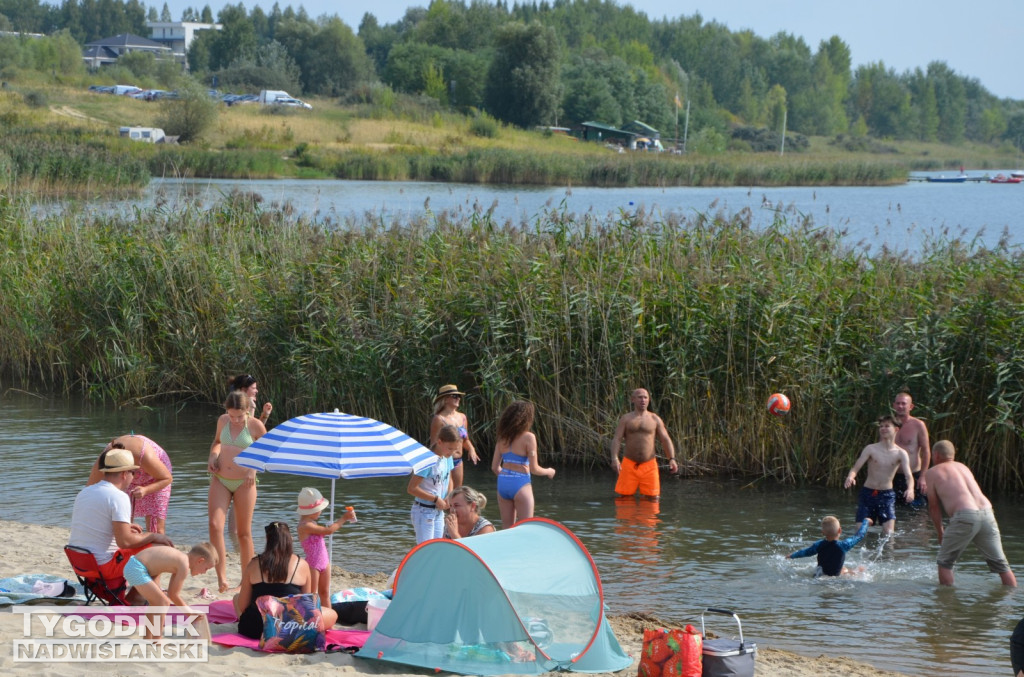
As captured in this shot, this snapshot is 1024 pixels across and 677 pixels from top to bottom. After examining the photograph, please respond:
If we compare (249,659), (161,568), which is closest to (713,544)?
(249,659)

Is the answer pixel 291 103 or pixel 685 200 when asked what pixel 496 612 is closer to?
pixel 685 200

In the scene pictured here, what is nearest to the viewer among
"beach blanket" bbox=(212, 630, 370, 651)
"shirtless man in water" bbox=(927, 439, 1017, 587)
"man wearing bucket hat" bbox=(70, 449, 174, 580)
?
"beach blanket" bbox=(212, 630, 370, 651)

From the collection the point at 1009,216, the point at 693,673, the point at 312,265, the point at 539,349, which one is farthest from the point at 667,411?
the point at 1009,216

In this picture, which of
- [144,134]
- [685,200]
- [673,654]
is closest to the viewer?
[673,654]

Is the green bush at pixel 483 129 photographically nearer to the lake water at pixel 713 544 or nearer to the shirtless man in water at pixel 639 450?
the lake water at pixel 713 544

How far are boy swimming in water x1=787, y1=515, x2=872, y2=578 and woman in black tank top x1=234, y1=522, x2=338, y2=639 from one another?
15.7 feet

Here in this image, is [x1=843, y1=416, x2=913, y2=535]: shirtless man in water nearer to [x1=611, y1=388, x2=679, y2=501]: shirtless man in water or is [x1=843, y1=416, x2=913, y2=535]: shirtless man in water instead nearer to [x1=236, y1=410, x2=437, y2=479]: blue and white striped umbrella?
[x1=611, y1=388, x2=679, y2=501]: shirtless man in water

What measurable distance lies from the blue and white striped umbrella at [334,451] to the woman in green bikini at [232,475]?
0.61 m

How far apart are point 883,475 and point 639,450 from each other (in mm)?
2798

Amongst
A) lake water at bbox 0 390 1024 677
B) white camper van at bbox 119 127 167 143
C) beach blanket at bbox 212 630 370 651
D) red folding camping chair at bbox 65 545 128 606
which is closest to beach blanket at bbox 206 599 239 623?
beach blanket at bbox 212 630 370 651

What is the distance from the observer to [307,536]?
25.5 ft

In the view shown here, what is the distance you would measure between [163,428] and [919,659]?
11518 millimetres

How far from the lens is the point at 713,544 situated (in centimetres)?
1152

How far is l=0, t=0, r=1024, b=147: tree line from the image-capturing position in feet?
330
